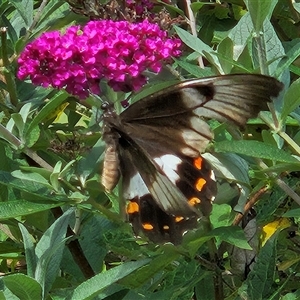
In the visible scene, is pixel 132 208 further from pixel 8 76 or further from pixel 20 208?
pixel 8 76

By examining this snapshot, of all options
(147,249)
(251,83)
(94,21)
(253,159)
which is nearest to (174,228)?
(147,249)

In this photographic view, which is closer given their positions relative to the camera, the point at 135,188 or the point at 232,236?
the point at 232,236

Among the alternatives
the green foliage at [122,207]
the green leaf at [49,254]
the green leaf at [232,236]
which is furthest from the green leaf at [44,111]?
the green leaf at [232,236]

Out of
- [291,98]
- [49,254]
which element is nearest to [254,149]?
[291,98]

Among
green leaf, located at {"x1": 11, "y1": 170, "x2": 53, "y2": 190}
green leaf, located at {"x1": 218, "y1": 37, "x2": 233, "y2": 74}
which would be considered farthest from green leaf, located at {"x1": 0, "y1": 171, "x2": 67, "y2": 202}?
green leaf, located at {"x1": 218, "y1": 37, "x2": 233, "y2": 74}

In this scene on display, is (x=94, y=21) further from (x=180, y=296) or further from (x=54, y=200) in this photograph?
(x=180, y=296)

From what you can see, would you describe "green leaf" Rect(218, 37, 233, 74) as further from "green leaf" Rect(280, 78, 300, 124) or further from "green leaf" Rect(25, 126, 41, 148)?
"green leaf" Rect(25, 126, 41, 148)
